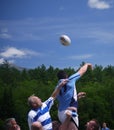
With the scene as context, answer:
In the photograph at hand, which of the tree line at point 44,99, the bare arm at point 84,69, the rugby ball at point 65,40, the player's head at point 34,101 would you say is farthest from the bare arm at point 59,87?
the tree line at point 44,99

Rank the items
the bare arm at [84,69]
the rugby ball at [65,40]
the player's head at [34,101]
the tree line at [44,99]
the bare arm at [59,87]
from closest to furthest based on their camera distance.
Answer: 1. the player's head at [34,101]
2. the bare arm at [59,87]
3. the bare arm at [84,69]
4. the rugby ball at [65,40]
5. the tree line at [44,99]

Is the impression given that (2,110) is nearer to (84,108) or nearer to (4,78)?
(84,108)

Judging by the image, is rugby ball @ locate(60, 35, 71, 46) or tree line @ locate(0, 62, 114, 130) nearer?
rugby ball @ locate(60, 35, 71, 46)

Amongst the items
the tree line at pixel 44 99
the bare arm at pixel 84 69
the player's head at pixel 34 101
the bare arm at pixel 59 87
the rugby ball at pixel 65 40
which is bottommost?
the player's head at pixel 34 101

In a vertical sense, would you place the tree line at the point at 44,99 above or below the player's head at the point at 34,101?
above

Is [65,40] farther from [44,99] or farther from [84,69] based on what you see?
[44,99]

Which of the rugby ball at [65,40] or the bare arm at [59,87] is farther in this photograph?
the rugby ball at [65,40]

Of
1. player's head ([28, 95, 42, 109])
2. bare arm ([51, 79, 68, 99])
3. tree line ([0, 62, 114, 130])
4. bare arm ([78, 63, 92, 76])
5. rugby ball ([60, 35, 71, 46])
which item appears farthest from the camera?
tree line ([0, 62, 114, 130])

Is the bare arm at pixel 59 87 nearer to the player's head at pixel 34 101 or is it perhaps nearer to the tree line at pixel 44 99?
the player's head at pixel 34 101

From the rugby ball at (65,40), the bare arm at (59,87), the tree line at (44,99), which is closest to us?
the bare arm at (59,87)

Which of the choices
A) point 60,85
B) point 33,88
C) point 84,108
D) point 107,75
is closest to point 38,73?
point 107,75

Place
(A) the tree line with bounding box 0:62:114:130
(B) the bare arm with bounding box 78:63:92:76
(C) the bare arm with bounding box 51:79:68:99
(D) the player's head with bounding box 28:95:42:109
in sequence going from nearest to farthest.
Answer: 1. (D) the player's head with bounding box 28:95:42:109
2. (C) the bare arm with bounding box 51:79:68:99
3. (B) the bare arm with bounding box 78:63:92:76
4. (A) the tree line with bounding box 0:62:114:130

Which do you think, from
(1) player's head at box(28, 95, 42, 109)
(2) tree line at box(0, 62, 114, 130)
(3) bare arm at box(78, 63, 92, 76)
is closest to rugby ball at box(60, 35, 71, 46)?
(3) bare arm at box(78, 63, 92, 76)

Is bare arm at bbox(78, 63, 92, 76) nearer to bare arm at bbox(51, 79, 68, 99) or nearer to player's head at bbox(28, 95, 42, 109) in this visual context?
bare arm at bbox(51, 79, 68, 99)
